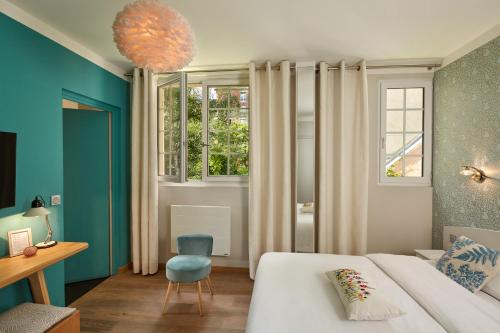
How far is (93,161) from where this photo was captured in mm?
3213

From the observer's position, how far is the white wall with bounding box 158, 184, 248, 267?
11.2ft

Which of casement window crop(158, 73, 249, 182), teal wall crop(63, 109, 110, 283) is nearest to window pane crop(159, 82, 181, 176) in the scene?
casement window crop(158, 73, 249, 182)

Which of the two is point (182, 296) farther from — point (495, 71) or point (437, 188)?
point (495, 71)

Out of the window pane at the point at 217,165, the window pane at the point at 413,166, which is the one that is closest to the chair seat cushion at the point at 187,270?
the window pane at the point at 217,165

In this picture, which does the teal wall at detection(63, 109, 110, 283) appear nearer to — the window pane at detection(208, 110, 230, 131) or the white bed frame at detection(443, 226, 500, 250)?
the window pane at detection(208, 110, 230, 131)

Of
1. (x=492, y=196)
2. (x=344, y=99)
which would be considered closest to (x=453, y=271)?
(x=492, y=196)

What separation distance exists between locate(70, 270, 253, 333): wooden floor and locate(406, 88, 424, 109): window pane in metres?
2.90

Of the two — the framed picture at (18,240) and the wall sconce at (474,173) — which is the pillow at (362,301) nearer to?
the wall sconce at (474,173)

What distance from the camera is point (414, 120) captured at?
3.26m

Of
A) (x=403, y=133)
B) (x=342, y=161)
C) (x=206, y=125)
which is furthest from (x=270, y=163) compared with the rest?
(x=403, y=133)

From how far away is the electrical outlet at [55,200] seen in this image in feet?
7.86

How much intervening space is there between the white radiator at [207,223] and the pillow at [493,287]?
243cm

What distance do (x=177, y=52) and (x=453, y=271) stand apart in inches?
94.2

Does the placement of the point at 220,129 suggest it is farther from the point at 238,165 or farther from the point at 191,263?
the point at 191,263
